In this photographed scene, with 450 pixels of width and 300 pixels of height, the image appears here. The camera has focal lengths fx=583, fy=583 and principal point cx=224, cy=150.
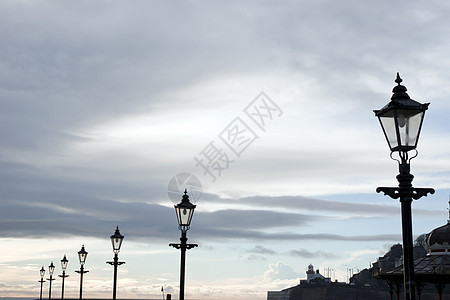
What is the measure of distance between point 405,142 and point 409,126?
282mm

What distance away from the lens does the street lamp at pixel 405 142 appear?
973 centimetres

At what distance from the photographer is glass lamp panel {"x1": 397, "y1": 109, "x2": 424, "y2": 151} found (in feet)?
32.3

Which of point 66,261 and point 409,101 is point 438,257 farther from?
point 66,261

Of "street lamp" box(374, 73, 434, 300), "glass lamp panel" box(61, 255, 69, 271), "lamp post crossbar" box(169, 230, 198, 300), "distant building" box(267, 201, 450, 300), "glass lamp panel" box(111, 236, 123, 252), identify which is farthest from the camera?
"glass lamp panel" box(61, 255, 69, 271)

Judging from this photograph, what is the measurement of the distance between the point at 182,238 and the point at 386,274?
47.0ft

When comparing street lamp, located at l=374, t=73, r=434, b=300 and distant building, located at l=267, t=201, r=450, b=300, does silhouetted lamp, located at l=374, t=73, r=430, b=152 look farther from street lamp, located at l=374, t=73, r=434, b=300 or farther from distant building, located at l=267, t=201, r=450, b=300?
distant building, located at l=267, t=201, r=450, b=300

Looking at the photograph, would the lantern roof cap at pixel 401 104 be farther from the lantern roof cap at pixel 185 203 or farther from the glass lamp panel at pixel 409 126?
the lantern roof cap at pixel 185 203

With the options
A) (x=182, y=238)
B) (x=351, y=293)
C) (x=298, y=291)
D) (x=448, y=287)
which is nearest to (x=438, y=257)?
(x=182, y=238)

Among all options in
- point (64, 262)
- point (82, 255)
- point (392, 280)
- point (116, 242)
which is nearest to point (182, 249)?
point (116, 242)

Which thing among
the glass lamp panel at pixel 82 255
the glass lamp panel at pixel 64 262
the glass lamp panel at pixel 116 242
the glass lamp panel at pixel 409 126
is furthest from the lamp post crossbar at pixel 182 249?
the glass lamp panel at pixel 64 262

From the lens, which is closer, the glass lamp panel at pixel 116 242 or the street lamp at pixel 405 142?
the street lamp at pixel 405 142

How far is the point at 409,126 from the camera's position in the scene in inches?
389

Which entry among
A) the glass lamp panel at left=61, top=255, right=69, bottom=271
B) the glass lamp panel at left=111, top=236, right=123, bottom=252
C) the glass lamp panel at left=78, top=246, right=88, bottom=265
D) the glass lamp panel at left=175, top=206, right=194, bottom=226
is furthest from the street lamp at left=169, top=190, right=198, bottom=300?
the glass lamp panel at left=61, top=255, right=69, bottom=271

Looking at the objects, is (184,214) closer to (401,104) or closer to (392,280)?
(401,104)
